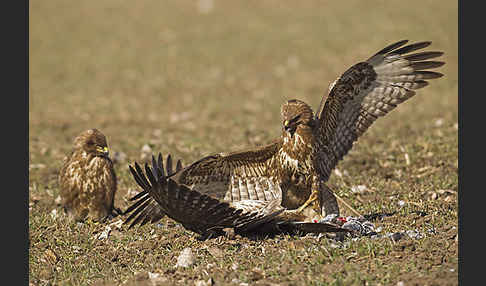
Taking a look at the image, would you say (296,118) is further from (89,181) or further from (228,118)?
(228,118)

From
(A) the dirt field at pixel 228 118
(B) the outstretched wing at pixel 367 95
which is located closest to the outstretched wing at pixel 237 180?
(A) the dirt field at pixel 228 118

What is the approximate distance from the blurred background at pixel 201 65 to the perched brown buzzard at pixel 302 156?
4.01 meters

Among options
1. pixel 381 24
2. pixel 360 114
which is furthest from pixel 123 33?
pixel 360 114

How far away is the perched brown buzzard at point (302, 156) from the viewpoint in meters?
6.98

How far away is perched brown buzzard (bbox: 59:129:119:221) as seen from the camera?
27.8ft

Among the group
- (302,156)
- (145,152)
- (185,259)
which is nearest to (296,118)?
Answer: (302,156)

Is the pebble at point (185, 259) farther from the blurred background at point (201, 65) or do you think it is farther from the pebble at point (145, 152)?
the pebble at point (145, 152)

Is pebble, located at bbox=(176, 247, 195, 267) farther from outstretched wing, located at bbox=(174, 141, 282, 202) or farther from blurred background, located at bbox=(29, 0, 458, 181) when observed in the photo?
blurred background, located at bbox=(29, 0, 458, 181)

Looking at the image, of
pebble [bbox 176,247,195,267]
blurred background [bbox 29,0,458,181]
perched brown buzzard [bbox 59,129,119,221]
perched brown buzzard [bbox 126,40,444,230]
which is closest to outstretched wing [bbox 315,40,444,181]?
perched brown buzzard [bbox 126,40,444,230]

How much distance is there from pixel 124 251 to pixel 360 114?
321cm

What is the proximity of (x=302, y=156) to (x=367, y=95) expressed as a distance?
1.24 m

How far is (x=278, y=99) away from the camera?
698 inches

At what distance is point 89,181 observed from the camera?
8.59 metres

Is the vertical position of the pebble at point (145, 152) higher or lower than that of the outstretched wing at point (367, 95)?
lower
